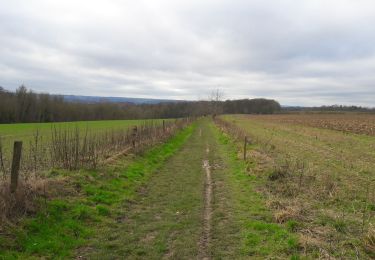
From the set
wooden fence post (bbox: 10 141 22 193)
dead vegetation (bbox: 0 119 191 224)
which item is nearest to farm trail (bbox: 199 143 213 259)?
dead vegetation (bbox: 0 119 191 224)

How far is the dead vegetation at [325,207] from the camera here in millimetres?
6324

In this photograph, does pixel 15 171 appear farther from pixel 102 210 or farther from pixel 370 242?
pixel 370 242

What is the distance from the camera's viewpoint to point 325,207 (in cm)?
894

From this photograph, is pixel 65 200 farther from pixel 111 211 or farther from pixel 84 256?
pixel 84 256

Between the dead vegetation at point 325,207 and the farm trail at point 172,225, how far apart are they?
1405 mm

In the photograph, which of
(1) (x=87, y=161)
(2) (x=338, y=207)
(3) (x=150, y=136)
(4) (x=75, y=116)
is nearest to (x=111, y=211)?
(1) (x=87, y=161)

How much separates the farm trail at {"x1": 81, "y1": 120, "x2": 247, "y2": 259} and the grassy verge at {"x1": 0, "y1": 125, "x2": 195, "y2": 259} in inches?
15.2

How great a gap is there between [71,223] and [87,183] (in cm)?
337

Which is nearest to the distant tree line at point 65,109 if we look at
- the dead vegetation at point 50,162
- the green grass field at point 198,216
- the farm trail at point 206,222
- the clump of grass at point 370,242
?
the dead vegetation at point 50,162

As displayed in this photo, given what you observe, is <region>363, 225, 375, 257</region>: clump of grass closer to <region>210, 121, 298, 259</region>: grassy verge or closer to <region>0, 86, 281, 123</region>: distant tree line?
<region>210, 121, 298, 259</region>: grassy verge

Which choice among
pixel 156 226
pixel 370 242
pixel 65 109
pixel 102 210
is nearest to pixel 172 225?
pixel 156 226

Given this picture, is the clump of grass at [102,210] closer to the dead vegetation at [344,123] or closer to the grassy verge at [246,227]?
the grassy verge at [246,227]

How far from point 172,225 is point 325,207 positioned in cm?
398

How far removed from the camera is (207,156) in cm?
2052
